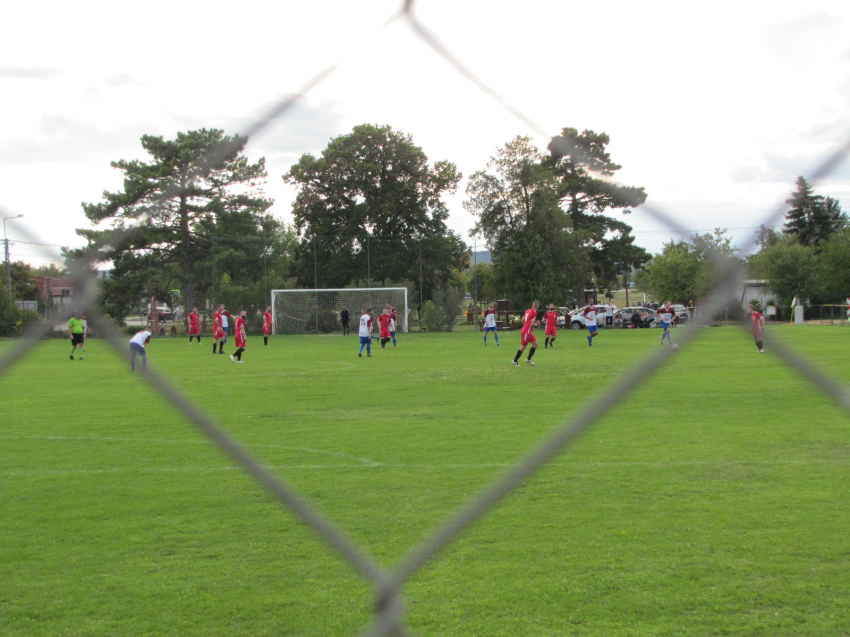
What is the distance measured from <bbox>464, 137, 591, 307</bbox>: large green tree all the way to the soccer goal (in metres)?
5.78

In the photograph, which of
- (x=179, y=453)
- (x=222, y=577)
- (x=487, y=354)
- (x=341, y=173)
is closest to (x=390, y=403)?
(x=179, y=453)

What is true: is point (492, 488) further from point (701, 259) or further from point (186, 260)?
point (186, 260)

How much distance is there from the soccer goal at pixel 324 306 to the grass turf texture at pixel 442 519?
27.3 metres

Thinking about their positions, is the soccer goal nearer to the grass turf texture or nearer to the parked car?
the parked car

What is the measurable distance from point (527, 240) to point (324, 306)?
75.4 ft

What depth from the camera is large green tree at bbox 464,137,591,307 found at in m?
7.90

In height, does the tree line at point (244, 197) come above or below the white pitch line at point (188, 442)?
above

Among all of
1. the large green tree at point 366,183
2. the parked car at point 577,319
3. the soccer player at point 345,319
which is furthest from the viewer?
the parked car at point 577,319

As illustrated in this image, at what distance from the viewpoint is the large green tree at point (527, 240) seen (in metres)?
7.90

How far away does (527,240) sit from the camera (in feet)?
58.4

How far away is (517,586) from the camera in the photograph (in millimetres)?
4039

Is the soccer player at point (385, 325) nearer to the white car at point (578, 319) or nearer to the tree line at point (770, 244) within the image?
the white car at point (578, 319)

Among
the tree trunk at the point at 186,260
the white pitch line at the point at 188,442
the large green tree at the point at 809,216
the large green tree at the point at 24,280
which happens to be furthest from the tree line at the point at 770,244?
the white pitch line at the point at 188,442

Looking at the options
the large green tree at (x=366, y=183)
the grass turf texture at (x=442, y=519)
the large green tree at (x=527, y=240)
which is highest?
the large green tree at (x=527, y=240)
